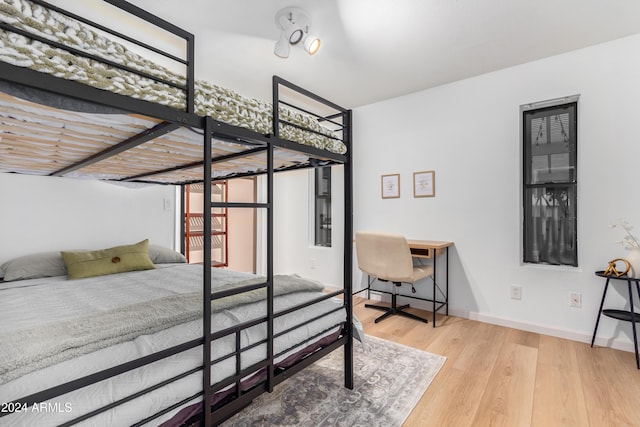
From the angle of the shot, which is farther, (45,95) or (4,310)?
(4,310)

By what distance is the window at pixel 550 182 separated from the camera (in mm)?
2703

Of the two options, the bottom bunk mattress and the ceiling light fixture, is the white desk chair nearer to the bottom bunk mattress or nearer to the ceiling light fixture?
the bottom bunk mattress

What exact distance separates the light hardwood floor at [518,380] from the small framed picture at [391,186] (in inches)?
58.6

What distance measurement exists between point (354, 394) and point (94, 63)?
6.41ft

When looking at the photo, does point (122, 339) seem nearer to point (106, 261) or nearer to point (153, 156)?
point (153, 156)

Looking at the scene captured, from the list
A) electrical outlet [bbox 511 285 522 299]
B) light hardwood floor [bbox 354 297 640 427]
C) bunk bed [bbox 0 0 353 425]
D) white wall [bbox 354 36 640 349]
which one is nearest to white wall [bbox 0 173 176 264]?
bunk bed [bbox 0 0 353 425]

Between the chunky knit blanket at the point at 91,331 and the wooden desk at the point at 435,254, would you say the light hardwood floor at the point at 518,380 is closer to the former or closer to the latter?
the wooden desk at the point at 435,254

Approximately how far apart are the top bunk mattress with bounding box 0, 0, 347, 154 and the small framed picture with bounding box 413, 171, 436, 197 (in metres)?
2.50

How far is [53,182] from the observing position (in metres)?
2.74

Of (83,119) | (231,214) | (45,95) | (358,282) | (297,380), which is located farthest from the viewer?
(231,214)

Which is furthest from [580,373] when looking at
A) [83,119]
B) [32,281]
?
[32,281]

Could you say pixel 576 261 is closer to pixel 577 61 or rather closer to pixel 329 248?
pixel 577 61

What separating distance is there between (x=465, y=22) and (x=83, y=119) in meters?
2.40

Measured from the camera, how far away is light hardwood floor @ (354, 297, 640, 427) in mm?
1617
